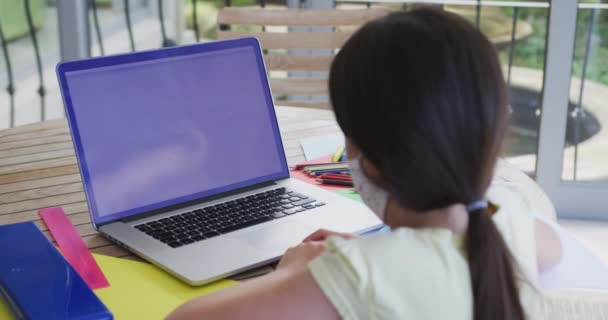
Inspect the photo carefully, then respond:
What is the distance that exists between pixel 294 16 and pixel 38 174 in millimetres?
1241

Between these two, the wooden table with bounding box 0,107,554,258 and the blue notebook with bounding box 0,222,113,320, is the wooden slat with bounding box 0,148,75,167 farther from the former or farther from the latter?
the blue notebook with bounding box 0,222,113,320

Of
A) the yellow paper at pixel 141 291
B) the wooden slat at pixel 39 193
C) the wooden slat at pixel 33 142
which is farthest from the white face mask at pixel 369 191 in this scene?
the wooden slat at pixel 33 142

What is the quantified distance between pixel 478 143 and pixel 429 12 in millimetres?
155

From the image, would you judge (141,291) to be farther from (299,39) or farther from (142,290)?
(299,39)

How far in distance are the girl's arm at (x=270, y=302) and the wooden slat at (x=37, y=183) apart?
65 cm

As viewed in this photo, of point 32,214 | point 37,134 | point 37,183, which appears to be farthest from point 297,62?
point 32,214

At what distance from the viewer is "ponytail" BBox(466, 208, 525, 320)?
0.80 metres

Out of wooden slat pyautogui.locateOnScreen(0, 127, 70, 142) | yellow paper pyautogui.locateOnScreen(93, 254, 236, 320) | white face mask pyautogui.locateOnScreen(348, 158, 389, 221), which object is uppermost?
white face mask pyautogui.locateOnScreen(348, 158, 389, 221)

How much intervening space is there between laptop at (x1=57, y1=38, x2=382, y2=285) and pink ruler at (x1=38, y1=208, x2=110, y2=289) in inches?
1.9

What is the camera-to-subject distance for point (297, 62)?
254cm

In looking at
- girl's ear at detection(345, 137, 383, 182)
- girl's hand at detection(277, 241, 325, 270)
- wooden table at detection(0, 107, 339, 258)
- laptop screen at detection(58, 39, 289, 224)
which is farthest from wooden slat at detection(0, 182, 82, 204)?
girl's ear at detection(345, 137, 383, 182)

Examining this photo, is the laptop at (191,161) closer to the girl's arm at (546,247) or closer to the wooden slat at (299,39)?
the girl's arm at (546,247)

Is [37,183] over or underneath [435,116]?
underneath

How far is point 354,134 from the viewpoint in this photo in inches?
32.6
